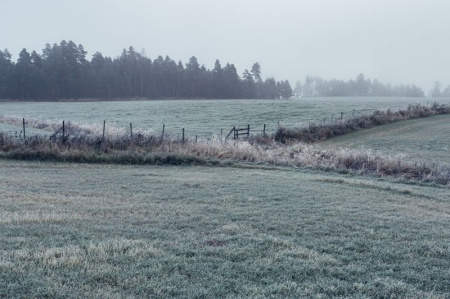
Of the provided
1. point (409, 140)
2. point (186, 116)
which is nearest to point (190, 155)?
point (409, 140)

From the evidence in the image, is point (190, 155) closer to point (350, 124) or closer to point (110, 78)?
point (350, 124)

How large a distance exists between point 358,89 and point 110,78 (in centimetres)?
11090

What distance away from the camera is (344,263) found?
22.8ft

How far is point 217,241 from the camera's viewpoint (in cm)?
786

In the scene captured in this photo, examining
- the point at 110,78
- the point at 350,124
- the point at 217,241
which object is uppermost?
the point at 110,78

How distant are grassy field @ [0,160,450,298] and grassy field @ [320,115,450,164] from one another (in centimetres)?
1657

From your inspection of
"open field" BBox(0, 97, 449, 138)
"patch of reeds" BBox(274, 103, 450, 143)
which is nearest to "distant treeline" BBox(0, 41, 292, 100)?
"open field" BBox(0, 97, 449, 138)

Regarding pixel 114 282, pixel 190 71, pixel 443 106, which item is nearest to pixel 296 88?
pixel 190 71

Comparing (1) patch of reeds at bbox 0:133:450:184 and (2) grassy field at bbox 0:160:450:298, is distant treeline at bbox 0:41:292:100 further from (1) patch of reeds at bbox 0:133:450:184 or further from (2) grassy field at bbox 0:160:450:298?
(2) grassy field at bbox 0:160:450:298

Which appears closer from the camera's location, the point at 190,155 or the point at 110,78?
the point at 190,155

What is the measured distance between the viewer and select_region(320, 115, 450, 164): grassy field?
30.2 meters

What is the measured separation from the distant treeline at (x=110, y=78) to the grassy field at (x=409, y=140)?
65.0 meters

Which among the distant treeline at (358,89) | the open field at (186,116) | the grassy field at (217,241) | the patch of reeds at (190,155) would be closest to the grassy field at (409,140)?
the open field at (186,116)

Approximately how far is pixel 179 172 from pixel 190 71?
91430mm
